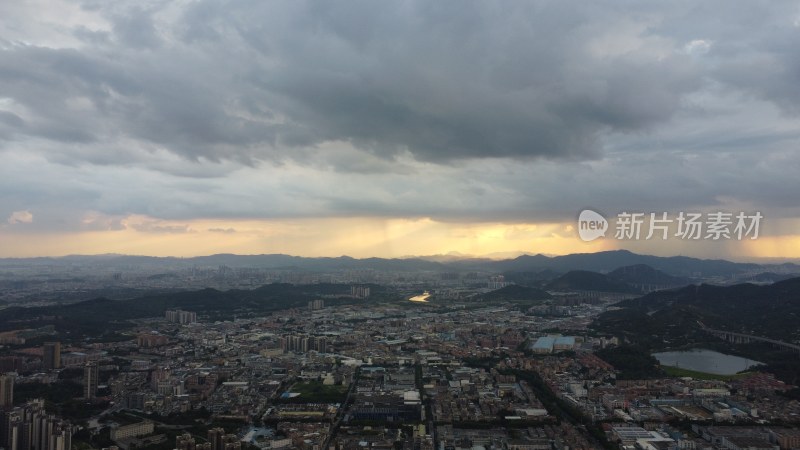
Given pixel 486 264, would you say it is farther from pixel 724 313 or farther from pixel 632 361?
pixel 632 361

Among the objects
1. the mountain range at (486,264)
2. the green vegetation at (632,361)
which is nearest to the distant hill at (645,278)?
the mountain range at (486,264)

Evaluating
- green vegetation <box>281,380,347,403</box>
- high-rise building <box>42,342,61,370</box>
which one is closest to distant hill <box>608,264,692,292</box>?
green vegetation <box>281,380,347,403</box>

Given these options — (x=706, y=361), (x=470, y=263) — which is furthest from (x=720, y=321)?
(x=470, y=263)

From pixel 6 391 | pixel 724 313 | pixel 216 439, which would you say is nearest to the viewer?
pixel 216 439

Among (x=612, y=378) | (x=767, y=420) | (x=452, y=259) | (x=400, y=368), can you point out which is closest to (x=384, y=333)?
(x=400, y=368)

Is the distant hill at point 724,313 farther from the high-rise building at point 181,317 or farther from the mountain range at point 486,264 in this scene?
the mountain range at point 486,264

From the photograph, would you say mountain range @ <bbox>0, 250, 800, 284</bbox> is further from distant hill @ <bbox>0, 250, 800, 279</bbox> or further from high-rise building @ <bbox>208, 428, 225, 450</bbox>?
high-rise building @ <bbox>208, 428, 225, 450</bbox>
